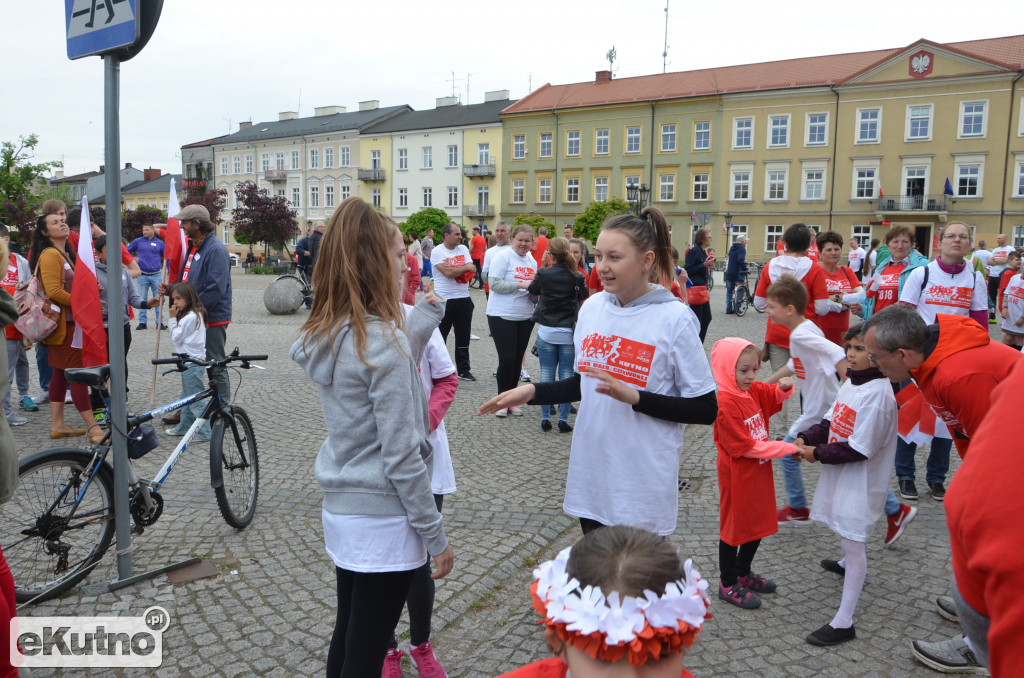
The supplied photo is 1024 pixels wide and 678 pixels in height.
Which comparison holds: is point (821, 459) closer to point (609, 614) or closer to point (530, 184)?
point (609, 614)

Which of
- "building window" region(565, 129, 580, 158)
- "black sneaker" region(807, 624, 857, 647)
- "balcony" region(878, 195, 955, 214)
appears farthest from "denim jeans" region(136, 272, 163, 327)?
"building window" region(565, 129, 580, 158)

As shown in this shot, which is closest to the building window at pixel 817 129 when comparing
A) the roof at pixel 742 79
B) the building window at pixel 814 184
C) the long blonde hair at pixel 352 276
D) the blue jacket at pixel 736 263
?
the building window at pixel 814 184

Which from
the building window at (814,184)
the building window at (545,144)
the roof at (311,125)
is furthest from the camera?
the roof at (311,125)

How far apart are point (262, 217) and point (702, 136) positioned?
30669 millimetres

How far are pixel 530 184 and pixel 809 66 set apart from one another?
833 inches

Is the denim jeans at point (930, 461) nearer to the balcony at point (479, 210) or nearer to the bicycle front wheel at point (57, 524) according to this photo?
the bicycle front wheel at point (57, 524)


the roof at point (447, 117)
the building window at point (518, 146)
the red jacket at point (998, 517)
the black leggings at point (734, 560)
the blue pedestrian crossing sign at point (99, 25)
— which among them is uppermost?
the roof at point (447, 117)

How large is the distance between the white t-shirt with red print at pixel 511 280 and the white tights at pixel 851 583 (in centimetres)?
467

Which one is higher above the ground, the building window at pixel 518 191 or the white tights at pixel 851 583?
the building window at pixel 518 191

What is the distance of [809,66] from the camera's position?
47.1 m

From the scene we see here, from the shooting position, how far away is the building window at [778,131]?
46084 mm

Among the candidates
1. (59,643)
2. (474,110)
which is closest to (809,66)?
(474,110)

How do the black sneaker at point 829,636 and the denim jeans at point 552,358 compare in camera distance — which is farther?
the denim jeans at point 552,358

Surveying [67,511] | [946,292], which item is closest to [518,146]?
[946,292]
